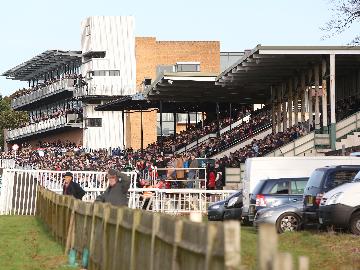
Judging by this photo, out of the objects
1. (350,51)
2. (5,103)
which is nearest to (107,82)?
(5,103)

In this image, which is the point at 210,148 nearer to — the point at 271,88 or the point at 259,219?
the point at 271,88

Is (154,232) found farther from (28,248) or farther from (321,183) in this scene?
(321,183)

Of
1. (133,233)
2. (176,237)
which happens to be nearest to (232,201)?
(133,233)

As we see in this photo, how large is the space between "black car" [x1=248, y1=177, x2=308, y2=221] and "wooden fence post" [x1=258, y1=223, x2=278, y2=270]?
21.7 m

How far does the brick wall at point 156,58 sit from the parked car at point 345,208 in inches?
3299

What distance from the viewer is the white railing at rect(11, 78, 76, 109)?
367 feet

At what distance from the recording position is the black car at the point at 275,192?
1104 inches

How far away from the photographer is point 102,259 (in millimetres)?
14656

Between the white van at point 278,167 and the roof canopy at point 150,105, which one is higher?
the roof canopy at point 150,105

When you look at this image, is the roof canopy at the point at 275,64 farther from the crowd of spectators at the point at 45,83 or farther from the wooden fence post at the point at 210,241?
the crowd of spectators at the point at 45,83

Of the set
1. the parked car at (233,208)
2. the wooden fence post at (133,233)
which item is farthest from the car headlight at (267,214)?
the wooden fence post at (133,233)

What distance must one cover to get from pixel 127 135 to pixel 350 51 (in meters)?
61.8

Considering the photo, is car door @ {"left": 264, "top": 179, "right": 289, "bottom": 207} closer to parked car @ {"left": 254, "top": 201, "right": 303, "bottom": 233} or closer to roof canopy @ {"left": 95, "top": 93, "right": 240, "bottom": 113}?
parked car @ {"left": 254, "top": 201, "right": 303, "bottom": 233}

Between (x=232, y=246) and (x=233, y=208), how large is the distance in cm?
2713
